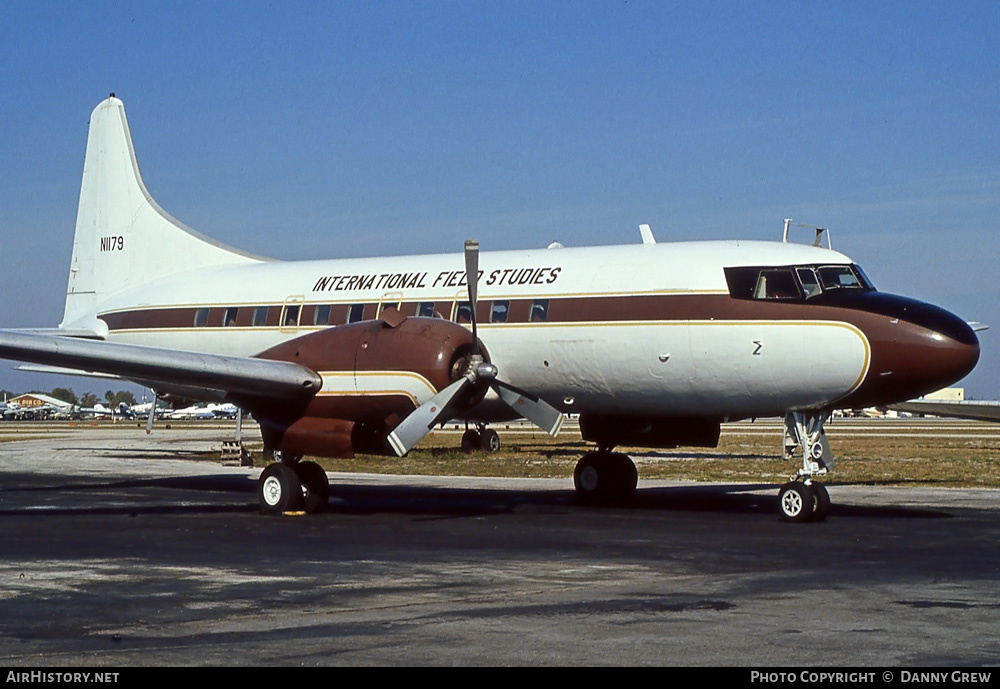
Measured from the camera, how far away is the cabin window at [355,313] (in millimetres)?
20984

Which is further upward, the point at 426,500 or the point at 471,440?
the point at 471,440

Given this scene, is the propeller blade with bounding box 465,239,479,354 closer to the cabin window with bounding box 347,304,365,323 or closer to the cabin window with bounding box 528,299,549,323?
the cabin window with bounding box 528,299,549,323

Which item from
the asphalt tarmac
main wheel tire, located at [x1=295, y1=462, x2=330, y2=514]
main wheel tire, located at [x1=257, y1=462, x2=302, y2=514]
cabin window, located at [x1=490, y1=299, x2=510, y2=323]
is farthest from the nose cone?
main wheel tire, located at [x1=257, y1=462, x2=302, y2=514]

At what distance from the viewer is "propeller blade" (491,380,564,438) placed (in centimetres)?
1866

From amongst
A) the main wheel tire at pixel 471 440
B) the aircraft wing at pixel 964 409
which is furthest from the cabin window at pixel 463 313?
the aircraft wing at pixel 964 409

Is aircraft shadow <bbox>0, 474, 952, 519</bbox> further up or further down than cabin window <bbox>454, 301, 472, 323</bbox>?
further down

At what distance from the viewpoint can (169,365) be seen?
56.8ft

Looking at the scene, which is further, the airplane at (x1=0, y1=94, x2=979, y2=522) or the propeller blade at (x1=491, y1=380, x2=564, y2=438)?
the propeller blade at (x1=491, y1=380, x2=564, y2=438)

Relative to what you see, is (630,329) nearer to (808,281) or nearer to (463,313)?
(808,281)

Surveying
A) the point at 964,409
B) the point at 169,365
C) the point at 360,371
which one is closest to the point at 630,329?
the point at 360,371

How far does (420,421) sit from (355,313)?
14.8 feet

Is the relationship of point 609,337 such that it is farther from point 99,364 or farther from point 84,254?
point 84,254

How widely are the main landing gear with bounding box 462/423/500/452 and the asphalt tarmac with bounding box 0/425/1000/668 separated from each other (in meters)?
13.1

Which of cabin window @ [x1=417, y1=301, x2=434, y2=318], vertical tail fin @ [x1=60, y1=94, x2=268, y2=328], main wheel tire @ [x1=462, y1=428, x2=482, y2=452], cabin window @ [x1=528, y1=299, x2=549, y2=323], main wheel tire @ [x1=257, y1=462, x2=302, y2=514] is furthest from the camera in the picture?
main wheel tire @ [x1=462, y1=428, x2=482, y2=452]
